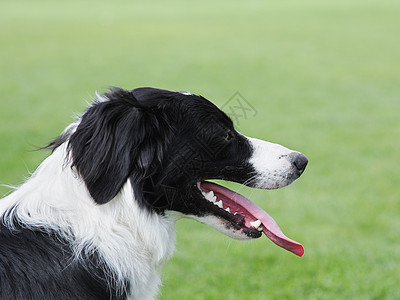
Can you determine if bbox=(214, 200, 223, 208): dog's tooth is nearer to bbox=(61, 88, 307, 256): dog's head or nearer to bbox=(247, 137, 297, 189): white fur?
bbox=(61, 88, 307, 256): dog's head

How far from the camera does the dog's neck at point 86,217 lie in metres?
2.25

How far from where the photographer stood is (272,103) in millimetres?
10445

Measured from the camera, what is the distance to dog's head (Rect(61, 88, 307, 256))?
2.22 metres

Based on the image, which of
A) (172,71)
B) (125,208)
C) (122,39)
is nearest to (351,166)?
(125,208)

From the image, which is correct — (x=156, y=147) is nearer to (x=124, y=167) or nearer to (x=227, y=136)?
(x=124, y=167)

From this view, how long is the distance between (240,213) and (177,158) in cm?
45

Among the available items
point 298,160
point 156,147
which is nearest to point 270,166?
point 298,160

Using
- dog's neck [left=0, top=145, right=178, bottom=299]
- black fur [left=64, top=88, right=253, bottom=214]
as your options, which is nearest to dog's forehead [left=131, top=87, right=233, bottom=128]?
black fur [left=64, top=88, right=253, bottom=214]

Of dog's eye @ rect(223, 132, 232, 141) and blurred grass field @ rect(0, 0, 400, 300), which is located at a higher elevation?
dog's eye @ rect(223, 132, 232, 141)

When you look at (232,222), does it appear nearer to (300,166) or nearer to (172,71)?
(300,166)

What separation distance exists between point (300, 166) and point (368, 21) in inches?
812

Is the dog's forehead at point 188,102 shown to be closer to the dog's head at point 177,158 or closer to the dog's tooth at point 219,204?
the dog's head at point 177,158

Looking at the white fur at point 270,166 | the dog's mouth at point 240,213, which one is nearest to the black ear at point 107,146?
the dog's mouth at point 240,213

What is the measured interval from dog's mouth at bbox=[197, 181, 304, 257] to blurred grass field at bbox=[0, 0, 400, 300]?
166cm
